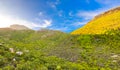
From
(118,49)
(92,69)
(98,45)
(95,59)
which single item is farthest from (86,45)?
(92,69)

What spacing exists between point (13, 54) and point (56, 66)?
9137 mm

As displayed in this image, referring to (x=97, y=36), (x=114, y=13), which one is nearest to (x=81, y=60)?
(x=97, y=36)

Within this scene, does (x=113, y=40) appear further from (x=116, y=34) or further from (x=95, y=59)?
(x=95, y=59)

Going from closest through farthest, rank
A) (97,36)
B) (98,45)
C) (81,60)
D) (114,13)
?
(81,60), (98,45), (97,36), (114,13)

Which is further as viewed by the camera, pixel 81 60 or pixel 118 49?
pixel 118 49

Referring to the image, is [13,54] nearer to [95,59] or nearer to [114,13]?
[95,59]

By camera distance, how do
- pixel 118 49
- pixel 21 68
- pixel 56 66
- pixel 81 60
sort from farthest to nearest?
1. pixel 118 49
2. pixel 81 60
3. pixel 56 66
4. pixel 21 68

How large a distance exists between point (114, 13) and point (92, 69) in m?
127

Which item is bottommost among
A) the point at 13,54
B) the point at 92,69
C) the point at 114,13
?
the point at 92,69

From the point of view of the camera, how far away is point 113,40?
109 m

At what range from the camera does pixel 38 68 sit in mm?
50000

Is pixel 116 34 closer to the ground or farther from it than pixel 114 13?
closer to the ground

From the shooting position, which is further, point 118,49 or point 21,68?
point 118,49

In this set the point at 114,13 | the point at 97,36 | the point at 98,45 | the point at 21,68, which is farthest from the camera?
the point at 114,13
